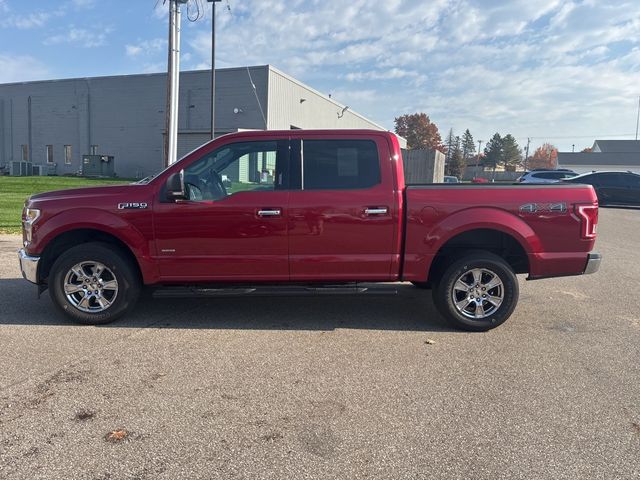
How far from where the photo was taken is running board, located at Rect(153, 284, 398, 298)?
4926 millimetres

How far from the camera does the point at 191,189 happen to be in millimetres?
4828

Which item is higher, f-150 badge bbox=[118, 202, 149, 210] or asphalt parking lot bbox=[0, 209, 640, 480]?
f-150 badge bbox=[118, 202, 149, 210]

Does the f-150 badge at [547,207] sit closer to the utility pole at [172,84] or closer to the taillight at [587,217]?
the taillight at [587,217]

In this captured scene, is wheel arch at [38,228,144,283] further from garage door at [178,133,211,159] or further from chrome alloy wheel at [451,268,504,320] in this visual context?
garage door at [178,133,211,159]

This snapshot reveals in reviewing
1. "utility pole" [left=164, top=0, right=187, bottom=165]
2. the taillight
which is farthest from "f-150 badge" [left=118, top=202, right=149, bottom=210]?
"utility pole" [left=164, top=0, right=187, bottom=165]

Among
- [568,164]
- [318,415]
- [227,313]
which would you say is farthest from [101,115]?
[568,164]

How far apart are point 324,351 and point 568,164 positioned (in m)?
74.1

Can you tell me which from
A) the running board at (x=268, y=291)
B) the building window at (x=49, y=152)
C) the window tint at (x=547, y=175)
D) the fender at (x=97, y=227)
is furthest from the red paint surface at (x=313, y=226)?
the building window at (x=49, y=152)

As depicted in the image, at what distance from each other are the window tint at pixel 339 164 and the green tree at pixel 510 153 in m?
→ 114

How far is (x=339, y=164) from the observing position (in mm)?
4934

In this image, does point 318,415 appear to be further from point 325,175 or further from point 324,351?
point 325,175

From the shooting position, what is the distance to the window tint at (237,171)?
4.84m

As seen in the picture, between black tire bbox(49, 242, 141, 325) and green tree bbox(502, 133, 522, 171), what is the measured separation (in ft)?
377

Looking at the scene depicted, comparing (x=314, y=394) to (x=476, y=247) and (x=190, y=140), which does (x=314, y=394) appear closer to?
(x=476, y=247)
